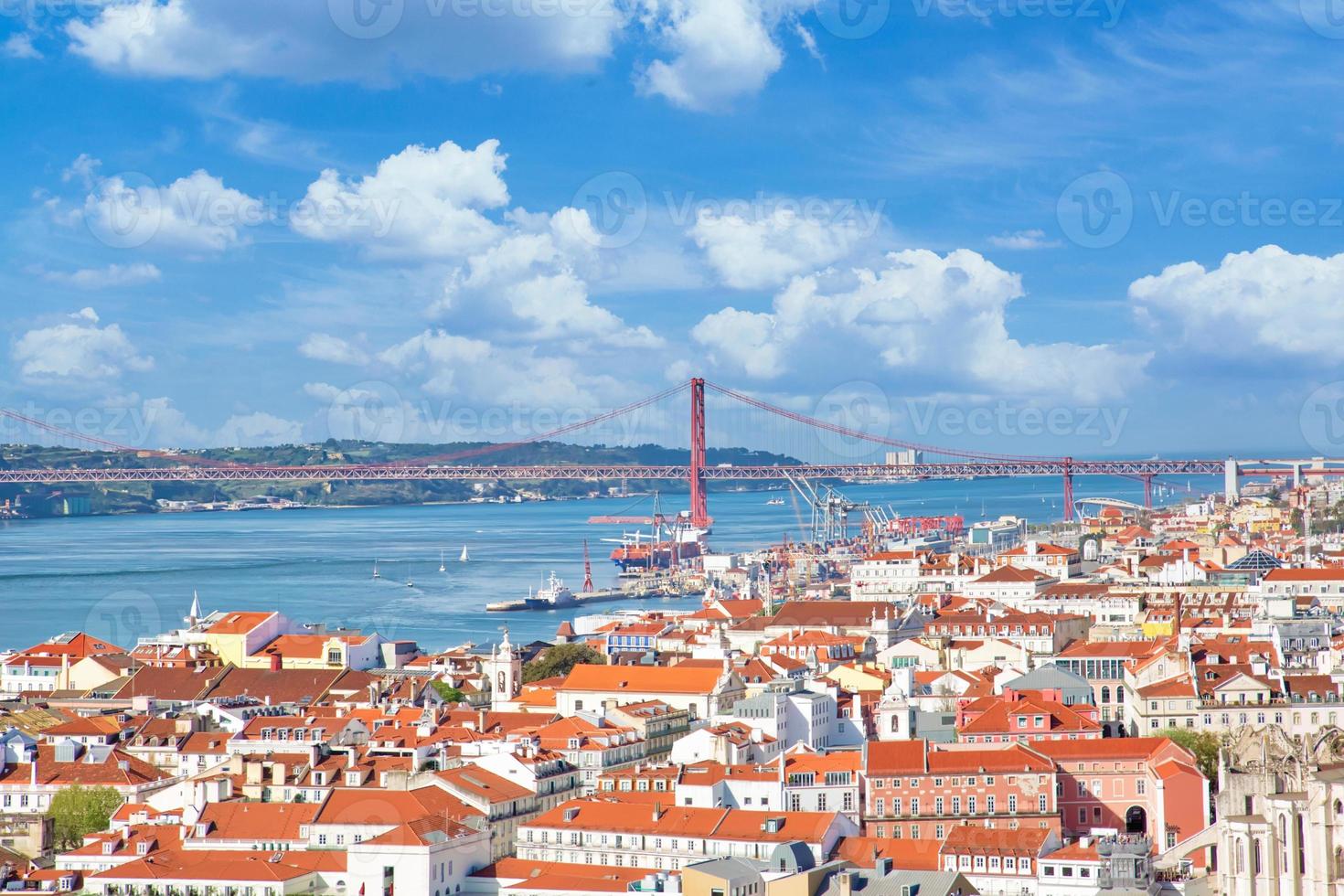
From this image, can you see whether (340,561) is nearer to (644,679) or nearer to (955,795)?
(644,679)

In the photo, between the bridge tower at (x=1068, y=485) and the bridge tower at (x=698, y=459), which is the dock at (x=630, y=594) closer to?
the bridge tower at (x=698, y=459)

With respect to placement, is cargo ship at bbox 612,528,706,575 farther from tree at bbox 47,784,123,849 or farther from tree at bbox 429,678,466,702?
tree at bbox 47,784,123,849

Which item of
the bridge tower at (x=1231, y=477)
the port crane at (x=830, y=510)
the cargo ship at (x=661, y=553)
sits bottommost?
the cargo ship at (x=661, y=553)

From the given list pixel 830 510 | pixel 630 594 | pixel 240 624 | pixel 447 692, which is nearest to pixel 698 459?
pixel 830 510

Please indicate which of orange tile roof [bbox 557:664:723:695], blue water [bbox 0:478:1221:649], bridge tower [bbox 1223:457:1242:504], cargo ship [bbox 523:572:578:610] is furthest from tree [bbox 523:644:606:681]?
bridge tower [bbox 1223:457:1242:504]

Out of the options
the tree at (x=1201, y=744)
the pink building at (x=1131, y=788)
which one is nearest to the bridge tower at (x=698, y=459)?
the tree at (x=1201, y=744)
